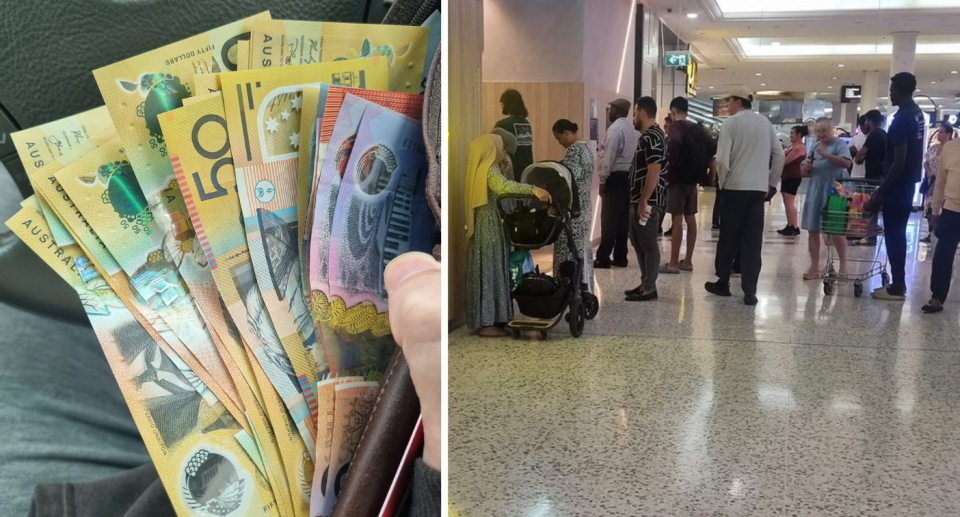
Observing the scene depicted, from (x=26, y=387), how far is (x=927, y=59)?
417 cm

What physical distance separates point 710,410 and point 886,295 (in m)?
2.12

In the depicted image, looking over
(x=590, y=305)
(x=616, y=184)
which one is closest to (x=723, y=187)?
(x=616, y=184)

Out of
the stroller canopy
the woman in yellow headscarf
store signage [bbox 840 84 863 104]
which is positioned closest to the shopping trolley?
store signage [bbox 840 84 863 104]

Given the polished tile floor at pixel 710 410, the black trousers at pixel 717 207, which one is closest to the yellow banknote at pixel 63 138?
the polished tile floor at pixel 710 410

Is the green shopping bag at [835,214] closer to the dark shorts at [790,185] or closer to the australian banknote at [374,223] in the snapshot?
the dark shorts at [790,185]

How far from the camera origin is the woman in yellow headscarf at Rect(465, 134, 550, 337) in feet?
7.39

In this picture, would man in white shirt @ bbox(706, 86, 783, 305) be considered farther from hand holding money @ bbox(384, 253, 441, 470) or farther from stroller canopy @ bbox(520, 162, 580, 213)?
hand holding money @ bbox(384, 253, 441, 470)

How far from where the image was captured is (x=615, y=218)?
3.37m

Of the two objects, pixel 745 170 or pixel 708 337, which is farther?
pixel 745 170

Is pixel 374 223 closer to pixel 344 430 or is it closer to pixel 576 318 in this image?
pixel 344 430

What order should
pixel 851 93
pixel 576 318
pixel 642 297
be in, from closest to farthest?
pixel 576 318
pixel 851 93
pixel 642 297

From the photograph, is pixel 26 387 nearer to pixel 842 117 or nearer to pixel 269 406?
pixel 269 406

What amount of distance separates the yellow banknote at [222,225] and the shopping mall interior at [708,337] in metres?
0.54

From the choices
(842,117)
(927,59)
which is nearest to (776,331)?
(842,117)
